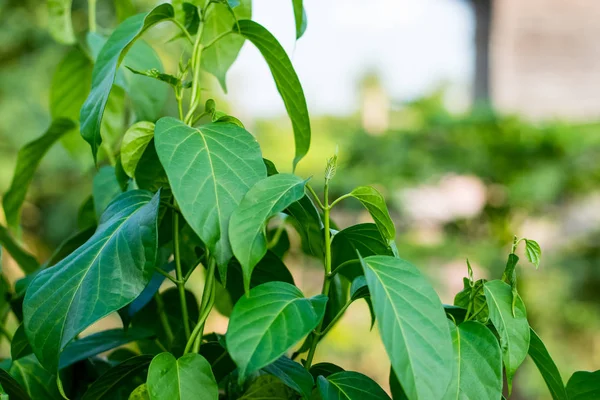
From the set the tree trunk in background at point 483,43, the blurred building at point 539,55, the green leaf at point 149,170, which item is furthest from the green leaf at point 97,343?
the tree trunk in background at point 483,43

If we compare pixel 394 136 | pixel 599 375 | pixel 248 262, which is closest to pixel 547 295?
pixel 394 136

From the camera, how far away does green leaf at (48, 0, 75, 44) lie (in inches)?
26.0

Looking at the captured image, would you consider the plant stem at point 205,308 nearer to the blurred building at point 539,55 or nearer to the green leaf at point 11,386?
the green leaf at point 11,386

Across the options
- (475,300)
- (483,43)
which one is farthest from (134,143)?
(483,43)

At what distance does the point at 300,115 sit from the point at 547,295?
6.94 feet

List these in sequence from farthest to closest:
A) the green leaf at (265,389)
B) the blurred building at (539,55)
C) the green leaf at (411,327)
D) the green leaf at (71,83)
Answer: the blurred building at (539,55), the green leaf at (71,83), the green leaf at (265,389), the green leaf at (411,327)

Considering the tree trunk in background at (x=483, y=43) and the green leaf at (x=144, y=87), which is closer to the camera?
the green leaf at (x=144, y=87)

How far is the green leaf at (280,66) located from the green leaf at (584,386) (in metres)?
0.23

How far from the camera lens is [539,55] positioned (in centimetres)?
301

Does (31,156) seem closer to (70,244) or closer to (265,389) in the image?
(70,244)

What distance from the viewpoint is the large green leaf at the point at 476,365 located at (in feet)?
1.03

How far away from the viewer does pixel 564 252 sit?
2379 mm

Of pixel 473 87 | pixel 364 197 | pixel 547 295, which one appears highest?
pixel 364 197

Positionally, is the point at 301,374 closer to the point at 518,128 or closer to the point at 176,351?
the point at 176,351
